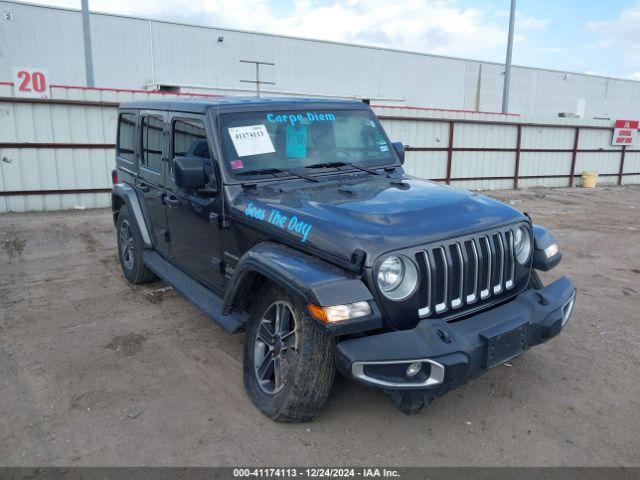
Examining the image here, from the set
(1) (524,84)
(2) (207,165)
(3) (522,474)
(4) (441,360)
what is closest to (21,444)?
(2) (207,165)

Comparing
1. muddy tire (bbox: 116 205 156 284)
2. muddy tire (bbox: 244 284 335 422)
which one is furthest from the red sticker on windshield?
muddy tire (bbox: 116 205 156 284)

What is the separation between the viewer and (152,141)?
4836 mm

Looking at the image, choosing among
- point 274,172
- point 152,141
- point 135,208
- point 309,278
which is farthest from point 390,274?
point 135,208

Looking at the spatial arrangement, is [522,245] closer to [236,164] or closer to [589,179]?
[236,164]

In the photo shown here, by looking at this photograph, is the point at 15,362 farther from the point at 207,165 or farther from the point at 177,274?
the point at 207,165

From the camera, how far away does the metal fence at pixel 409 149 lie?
9953 mm

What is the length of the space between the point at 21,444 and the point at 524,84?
39058 millimetres

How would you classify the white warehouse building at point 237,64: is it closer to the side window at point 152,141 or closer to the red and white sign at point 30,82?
the red and white sign at point 30,82

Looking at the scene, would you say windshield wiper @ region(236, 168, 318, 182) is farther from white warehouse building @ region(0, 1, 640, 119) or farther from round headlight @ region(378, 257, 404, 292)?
white warehouse building @ region(0, 1, 640, 119)

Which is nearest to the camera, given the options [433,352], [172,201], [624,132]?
[433,352]

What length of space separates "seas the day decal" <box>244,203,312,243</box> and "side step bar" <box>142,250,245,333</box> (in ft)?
2.32

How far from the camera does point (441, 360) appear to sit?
2.50 meters

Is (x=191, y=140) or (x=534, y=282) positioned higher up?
(x=191, y=140)

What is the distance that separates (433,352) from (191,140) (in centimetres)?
260
